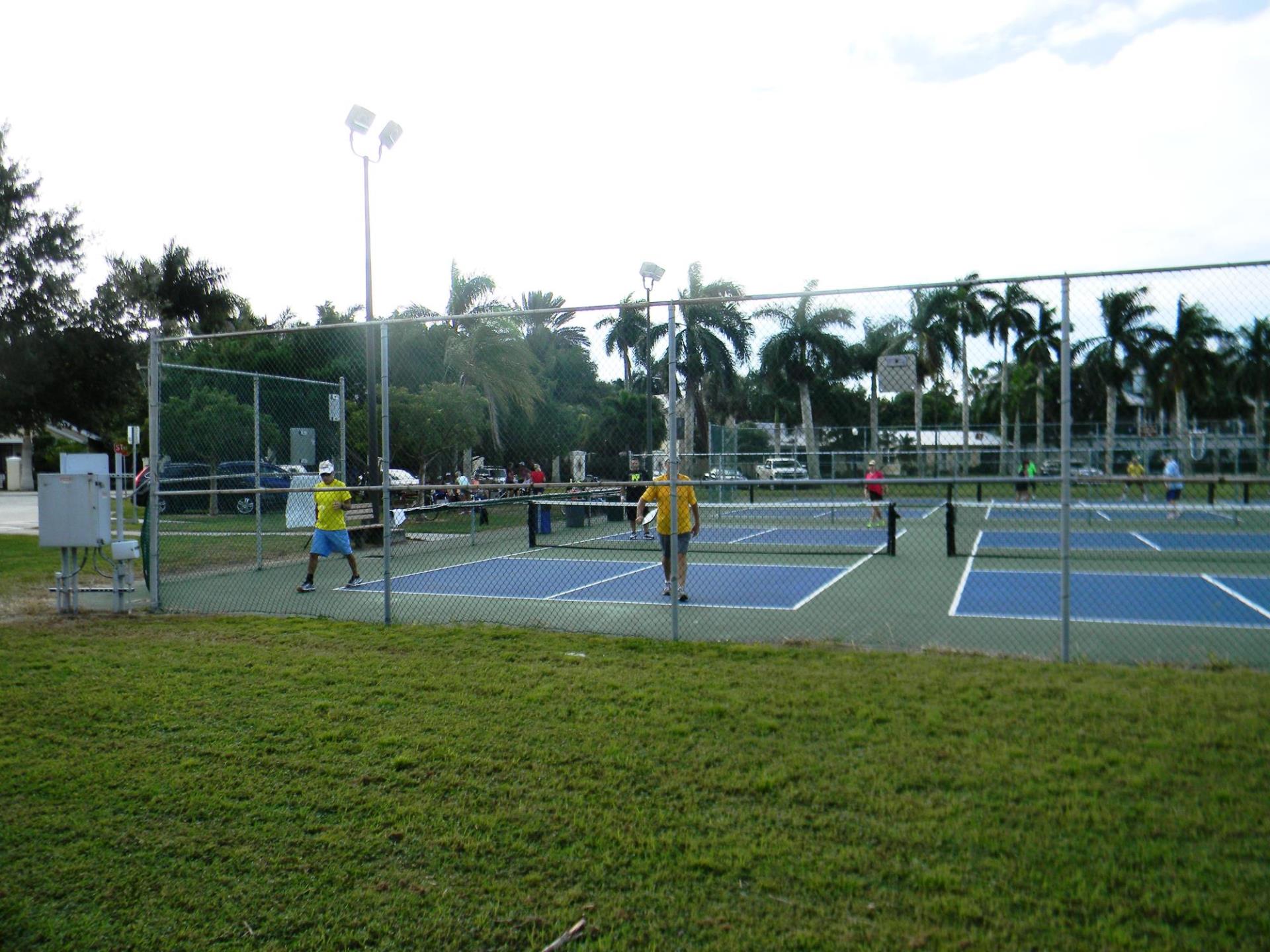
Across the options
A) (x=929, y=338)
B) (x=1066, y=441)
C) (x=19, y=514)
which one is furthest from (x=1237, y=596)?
(x=19, y=514)

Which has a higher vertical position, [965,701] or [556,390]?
[556,390]

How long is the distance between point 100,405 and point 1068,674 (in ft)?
72.4

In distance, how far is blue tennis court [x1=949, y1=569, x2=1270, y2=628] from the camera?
9625 millimetres

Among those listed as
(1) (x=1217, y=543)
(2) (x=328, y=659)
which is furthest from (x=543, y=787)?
(1) (x=1217, y=543)

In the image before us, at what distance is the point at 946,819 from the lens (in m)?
4.29

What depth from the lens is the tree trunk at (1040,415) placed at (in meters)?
7.42

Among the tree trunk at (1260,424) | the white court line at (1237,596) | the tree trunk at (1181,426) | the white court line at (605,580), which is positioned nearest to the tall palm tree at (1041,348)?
the tree trunk at (1181,426)

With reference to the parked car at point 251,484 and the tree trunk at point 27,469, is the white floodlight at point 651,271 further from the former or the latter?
the tree trunk at point 27,469

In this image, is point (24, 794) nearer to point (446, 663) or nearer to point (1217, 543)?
point (446, 663)

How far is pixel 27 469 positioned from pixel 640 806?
219 ft

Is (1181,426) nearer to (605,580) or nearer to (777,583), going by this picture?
(777,583)

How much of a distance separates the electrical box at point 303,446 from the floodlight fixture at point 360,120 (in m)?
4.89

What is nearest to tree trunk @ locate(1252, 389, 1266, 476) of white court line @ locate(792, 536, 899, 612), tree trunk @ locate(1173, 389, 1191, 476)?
tree trunk @ locate(1173, 389, 1191, 476)

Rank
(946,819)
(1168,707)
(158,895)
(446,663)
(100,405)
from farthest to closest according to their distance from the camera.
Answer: (100,405) < (446,663) < (1168,707) < (946,819) < (158,895)
